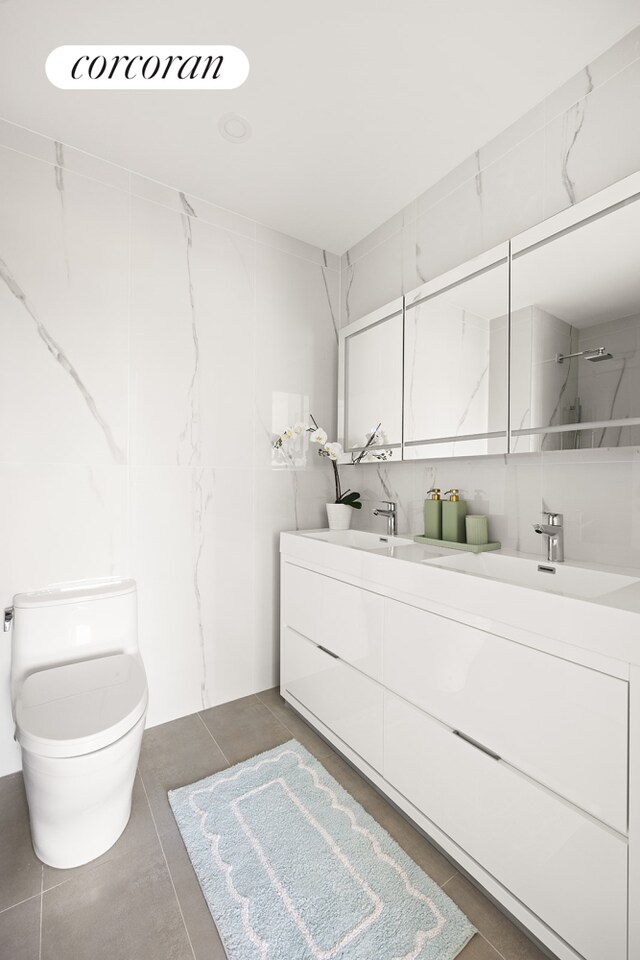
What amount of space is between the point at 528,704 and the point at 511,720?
73 millimetres

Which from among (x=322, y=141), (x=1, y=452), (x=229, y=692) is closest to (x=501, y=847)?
(x=229, y=692)

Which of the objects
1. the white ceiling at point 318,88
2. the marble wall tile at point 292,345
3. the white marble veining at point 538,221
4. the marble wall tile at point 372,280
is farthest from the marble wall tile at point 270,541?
the white ceiling at point 318,88

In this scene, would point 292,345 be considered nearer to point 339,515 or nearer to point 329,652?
point 339,515

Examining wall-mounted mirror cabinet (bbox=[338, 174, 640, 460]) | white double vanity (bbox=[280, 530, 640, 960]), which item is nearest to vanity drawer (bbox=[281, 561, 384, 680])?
white double vanity (bbox=[280, 530, 640, 960])

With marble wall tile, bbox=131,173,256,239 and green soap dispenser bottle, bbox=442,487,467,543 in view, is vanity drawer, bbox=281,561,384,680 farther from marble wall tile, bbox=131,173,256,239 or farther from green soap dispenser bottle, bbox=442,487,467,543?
marble wall tile, bbox=131,173,256,239

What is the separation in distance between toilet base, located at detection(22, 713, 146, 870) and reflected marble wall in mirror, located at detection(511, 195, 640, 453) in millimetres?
1613

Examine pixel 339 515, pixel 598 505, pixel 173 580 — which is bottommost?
pixel 173 580

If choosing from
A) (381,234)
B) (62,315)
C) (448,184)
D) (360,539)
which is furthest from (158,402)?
(448,184)

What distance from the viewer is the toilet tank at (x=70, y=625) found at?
5.00ft

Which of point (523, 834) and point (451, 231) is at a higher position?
point (451, 231)

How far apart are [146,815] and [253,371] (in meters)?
1.85

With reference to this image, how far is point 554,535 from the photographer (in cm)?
142

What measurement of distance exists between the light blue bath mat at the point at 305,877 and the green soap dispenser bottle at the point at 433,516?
102 cm

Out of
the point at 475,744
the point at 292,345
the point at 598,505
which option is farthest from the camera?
the point at 292,345
